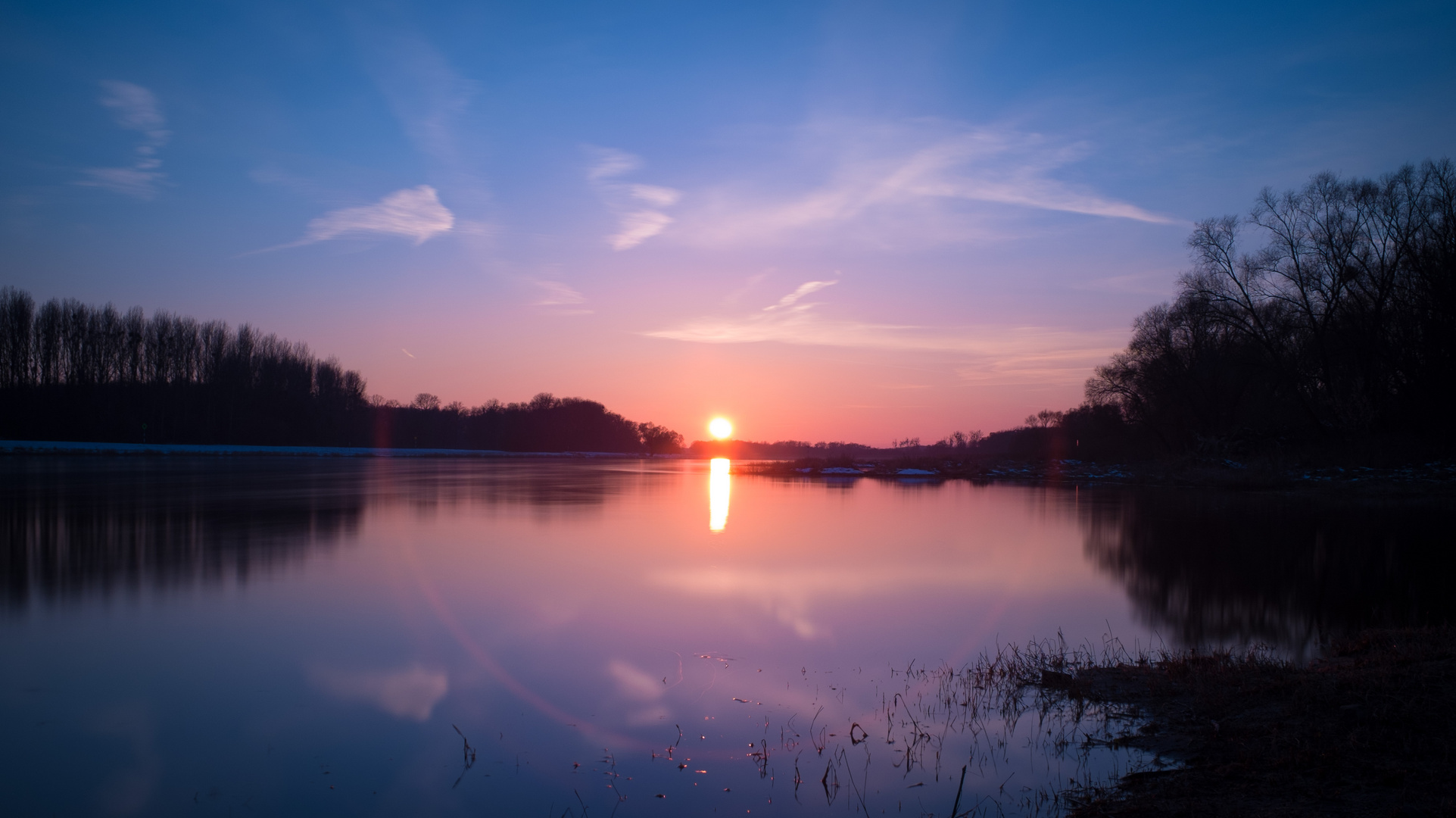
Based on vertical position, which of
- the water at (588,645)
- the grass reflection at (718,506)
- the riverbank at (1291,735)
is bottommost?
the grass reflection at (718,506)

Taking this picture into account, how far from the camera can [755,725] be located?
5590 mm

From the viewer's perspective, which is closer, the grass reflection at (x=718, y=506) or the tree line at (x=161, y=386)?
the grass reflection at (x=718, y=506)

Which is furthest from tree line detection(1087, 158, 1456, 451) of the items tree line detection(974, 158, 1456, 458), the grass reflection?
the grass reflection

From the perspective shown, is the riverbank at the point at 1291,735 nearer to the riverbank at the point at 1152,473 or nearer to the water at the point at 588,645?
the water at the point at 588,645

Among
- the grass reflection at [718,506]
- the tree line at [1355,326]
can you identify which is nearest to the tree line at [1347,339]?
the tree line at [1355,326]

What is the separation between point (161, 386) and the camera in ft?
226

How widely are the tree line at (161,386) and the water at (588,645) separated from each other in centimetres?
5673

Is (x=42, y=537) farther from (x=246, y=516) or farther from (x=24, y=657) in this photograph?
(x=24, y=657)

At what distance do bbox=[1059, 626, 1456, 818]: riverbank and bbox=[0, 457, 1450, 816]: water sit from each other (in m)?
0.46

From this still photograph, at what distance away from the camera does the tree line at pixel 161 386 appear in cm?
6038

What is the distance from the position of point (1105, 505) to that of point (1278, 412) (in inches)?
870

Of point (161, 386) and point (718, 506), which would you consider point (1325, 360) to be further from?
point (161, 386)

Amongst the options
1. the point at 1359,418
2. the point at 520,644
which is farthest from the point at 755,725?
the point at 1359,418

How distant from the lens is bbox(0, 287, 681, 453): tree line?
2377 inches
